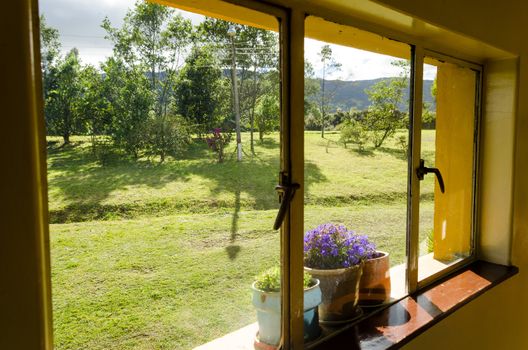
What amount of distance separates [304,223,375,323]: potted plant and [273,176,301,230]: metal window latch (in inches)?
8.8

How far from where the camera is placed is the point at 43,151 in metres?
0.74

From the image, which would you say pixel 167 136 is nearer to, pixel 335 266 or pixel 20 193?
pixel 20 193

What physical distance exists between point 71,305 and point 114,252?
13 cm

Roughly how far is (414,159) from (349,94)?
406 millimetres

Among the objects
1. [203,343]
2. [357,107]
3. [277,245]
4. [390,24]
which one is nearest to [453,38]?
[390,24]

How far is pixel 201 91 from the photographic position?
1026 mm

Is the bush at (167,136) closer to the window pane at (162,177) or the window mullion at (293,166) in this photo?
the window pane at (162,177)

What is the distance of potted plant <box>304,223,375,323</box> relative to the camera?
1310mm

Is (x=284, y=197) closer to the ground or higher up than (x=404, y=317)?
higher up

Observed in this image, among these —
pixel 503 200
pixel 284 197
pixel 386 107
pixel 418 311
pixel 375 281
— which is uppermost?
pixel 386 107

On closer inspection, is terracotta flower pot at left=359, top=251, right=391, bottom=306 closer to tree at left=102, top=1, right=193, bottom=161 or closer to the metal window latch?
the metal window latch

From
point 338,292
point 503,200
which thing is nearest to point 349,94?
point 338,292

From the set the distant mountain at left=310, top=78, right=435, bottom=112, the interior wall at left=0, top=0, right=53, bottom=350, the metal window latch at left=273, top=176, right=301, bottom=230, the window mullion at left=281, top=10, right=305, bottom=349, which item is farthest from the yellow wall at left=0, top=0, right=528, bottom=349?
the metal window latch at left=273, top=176, right=301, bottom=230

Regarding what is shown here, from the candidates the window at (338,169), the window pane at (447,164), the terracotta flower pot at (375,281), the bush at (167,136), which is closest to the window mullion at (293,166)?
the window at (338,169)
